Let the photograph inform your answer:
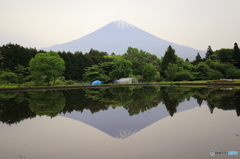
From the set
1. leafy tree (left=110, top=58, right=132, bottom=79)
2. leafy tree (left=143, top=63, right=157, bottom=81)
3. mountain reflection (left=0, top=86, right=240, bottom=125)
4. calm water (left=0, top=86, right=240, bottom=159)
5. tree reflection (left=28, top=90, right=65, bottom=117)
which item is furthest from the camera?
leafy tree (left=110, top=58, right=132, bottom=79)

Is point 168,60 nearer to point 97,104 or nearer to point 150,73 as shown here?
point 150,73

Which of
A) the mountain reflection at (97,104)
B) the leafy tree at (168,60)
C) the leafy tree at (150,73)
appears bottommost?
the mountain reflection at (97,104)

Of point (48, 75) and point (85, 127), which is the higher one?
point (48, 75)

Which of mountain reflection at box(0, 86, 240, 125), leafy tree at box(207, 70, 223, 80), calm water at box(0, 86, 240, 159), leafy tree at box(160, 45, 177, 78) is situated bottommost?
calm water at box(0, 86, 240, 159)

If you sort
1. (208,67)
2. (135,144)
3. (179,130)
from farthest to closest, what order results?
(208,67), (179,130), (135,144)

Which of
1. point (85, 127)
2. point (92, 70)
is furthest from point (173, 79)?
point (85, 127)

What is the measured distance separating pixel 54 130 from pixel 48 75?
29.4m

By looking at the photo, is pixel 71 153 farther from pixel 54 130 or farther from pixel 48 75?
pixel 48 75

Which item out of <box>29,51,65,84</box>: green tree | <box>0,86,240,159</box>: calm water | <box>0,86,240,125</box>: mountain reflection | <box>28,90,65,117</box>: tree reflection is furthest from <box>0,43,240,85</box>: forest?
<box>0,86,240,159</box>: calm water

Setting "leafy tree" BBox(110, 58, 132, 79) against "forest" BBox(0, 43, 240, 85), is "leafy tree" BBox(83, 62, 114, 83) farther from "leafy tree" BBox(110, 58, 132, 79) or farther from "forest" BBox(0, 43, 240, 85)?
"leafy tree" BBox(110, 58, 132, 79)

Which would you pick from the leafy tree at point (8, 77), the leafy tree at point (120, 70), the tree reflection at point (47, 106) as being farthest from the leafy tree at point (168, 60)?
the tree reflection at point (47, 106)

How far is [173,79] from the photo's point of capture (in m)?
49.5

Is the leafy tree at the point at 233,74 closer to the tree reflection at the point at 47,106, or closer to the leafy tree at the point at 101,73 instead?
the leafy tree at the point at 101,73

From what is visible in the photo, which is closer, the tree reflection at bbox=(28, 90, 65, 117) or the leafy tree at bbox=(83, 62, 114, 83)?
the tree reflection at bbox=(28, 90, 65, 117)
